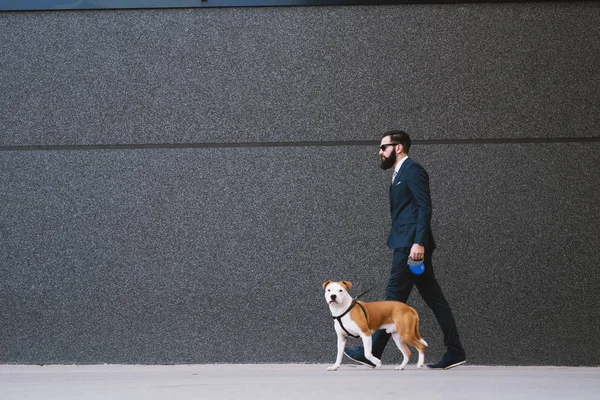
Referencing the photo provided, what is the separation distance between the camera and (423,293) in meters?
6.65

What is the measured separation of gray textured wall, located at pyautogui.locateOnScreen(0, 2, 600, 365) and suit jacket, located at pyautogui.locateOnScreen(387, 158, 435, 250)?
0.94 metres

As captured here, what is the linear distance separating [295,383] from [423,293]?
153 centimetres

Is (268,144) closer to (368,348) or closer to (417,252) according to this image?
(417,252)

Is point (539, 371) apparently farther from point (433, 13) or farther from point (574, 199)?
point (433, 13)

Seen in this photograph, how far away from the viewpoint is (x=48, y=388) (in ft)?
17.6

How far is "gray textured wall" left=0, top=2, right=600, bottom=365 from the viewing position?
7465 mm

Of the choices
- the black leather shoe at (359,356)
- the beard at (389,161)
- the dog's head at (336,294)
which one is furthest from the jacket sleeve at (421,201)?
the black leather shoe at (359,356)

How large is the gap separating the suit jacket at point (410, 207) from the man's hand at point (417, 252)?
0.14ft

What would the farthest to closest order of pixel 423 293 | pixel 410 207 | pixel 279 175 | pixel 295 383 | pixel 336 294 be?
1. pixel 279 175
2. pixel 423 293
3. pixel 410 207
4. pixel 336 294
5. pixel 295 383

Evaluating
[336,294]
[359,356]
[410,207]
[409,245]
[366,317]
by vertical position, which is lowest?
[359,356]

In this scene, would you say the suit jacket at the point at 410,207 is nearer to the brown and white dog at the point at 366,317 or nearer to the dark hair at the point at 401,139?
the dark hair at the point at 401,139

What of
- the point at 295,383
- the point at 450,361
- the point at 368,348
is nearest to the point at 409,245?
the point at 368,348

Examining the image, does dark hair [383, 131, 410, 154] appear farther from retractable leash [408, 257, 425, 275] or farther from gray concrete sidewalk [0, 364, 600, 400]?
gray concrete sidewalk [0, 364, 600, 400]

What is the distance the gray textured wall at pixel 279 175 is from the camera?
24.5 feet
